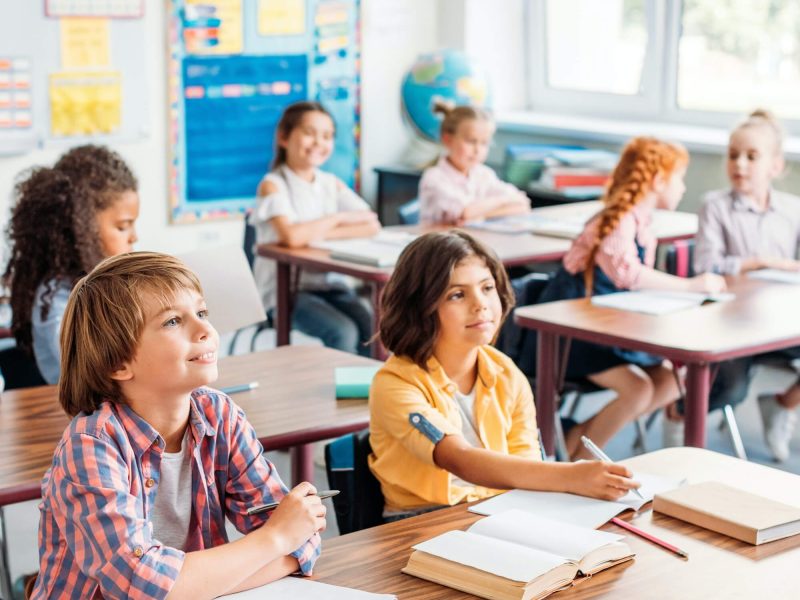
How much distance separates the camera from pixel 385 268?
12.8ft

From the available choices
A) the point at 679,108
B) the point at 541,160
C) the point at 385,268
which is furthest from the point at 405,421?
the point at 679,108

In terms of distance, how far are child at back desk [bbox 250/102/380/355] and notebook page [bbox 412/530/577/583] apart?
8.52ft

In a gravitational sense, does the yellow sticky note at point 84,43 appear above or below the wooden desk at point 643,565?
above

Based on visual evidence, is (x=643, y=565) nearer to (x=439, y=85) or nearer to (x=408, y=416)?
(x=408, y=416)

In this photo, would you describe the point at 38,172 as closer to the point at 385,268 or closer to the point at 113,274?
the point at 385,268

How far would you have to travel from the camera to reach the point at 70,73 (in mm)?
5320

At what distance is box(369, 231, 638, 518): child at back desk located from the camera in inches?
82.7

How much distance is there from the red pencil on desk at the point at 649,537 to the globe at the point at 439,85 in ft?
15.1

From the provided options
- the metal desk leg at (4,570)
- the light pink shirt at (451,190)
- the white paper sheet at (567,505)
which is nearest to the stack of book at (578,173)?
the light pink shirt at (451,190)

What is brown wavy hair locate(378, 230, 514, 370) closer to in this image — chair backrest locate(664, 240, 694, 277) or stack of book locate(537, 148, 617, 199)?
chair backrest locate(664, 240, 694, 277)

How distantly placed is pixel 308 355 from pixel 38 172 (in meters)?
0.78

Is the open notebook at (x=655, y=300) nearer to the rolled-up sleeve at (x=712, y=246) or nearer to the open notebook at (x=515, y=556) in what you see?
the rolled-up sleeve at (x=712, y=246)

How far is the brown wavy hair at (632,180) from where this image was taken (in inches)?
146

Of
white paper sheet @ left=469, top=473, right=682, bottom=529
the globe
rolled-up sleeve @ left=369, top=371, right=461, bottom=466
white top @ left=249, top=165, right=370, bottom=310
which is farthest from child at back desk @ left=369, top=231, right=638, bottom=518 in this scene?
the globe
